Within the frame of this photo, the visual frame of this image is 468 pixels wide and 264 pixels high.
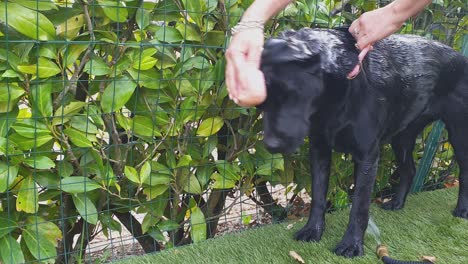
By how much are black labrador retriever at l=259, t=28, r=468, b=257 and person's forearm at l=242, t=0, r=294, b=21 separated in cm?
10

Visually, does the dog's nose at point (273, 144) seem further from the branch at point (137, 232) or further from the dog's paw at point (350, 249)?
the branch at point (137, 232)

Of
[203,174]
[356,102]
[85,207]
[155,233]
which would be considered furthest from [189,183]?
[356,102]

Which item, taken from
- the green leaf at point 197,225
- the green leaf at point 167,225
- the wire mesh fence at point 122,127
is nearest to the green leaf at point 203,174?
the wire mesh fence at point 122,127

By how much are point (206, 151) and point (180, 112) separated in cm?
29

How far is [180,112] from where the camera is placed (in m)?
2.61

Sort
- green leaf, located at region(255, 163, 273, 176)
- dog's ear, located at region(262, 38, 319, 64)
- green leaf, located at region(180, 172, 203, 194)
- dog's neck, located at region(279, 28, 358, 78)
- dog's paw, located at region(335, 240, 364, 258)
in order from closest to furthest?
1. dog's ear, located at region(262, 38, 319, 64)
2. dog's neck, located at region(279, 28, 358, 78)
3. dog's paw, located at region(335, 240, 364, 258)
4. green leaf, located at region(180, 172, 203, 194)
5. green leaf, located at region(255, 163, 273, 176)

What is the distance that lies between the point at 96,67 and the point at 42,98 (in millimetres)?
267

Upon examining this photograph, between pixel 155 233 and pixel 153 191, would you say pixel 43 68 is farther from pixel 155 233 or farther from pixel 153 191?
pixel 155 233

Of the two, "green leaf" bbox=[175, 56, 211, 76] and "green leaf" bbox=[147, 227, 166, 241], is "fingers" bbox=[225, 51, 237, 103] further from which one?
"green leaf" bbox=[147, 227, 166, 241]

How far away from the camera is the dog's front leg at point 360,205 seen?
2.46 metres

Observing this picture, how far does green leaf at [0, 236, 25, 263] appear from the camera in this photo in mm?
2291

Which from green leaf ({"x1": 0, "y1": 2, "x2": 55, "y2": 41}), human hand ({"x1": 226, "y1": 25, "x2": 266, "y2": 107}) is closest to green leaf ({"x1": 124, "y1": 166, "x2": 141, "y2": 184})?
green leaf ({"x1": 0, "y1": 2, "x2": 55, "y2": 41})

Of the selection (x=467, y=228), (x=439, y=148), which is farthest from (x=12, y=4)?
(x=439, y=148)

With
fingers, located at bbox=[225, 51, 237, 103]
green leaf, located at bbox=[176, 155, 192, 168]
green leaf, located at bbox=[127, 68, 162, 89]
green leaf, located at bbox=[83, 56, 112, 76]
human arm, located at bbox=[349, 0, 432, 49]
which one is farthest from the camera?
green leaf, located at bbox=[176, 155, 192, 168]
